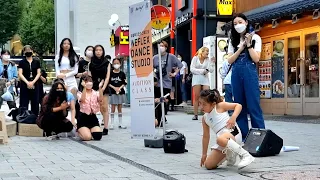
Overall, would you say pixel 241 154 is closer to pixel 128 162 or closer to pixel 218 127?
pixel 218 127

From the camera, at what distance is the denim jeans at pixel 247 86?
7320mm

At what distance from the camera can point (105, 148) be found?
855cm

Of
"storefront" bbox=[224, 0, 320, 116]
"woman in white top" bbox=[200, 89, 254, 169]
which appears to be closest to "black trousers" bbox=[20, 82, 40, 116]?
"woman in white top" bbox=[200, 89, 254, 169]

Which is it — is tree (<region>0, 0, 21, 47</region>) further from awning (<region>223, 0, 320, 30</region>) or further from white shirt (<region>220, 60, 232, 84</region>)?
white shirt (<region>220, 60, 232, 84</region>)

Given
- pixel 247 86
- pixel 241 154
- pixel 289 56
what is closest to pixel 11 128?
pixel 247 86

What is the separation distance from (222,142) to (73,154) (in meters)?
2.75

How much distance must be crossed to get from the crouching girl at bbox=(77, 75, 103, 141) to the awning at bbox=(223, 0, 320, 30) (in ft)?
17.1

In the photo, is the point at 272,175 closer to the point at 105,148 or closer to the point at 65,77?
the point at 105,148

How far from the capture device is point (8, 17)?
44469 mm

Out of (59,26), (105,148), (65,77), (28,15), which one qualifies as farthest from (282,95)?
(28,15)

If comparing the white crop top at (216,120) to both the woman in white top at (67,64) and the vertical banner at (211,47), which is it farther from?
the vertical banner at (211,47)

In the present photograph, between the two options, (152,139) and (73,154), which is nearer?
(73,154)

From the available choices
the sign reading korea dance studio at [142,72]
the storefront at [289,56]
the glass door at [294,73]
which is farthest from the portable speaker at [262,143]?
the glass door at [294,73]

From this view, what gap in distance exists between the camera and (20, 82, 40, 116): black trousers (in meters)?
11.6
